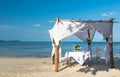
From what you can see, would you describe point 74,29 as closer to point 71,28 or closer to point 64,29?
point 71,28

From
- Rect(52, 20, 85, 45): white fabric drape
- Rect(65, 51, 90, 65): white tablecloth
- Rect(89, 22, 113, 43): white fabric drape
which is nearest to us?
Rect(52, 20, 85, 45): white fabric drape

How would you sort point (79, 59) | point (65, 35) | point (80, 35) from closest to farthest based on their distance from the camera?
1. point (65, 35)
2. point (79, 59)
3. point (80, 35)

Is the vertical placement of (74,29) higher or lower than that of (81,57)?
higher

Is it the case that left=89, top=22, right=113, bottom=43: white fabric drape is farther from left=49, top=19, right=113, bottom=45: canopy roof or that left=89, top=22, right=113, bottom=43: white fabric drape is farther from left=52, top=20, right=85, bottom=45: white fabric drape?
left=52, top=20, right=85, bottom=45: white fabric drape

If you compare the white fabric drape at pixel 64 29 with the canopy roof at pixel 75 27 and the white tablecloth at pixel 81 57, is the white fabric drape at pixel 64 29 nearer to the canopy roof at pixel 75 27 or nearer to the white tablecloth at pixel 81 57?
the canopy roof at pixel 75 27

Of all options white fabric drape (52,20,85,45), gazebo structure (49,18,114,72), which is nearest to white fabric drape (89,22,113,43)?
gazebo structure (49,18,114,72)

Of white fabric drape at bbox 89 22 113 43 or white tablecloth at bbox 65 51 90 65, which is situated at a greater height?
white fabric drape at bbox 89 22 113 43

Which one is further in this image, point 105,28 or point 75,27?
point 105,28

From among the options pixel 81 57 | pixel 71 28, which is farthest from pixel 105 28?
pixel 81 57

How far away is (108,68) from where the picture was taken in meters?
12.7

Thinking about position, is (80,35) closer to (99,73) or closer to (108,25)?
(108,25)

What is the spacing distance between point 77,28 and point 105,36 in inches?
60.6

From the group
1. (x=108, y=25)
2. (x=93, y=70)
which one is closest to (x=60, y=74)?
(x=93, y=70)

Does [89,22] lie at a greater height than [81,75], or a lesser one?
greater
